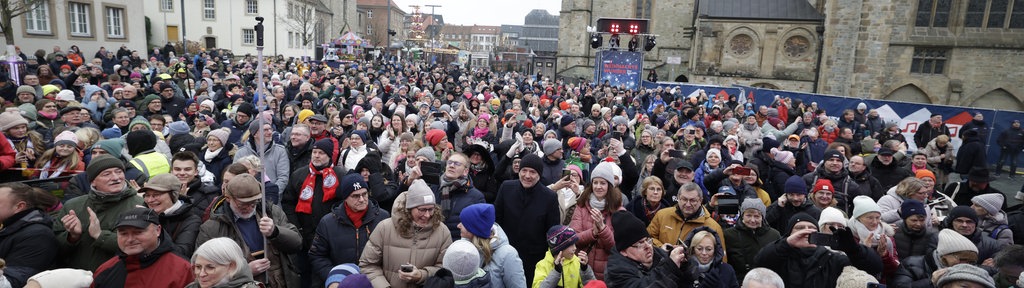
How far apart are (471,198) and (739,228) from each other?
232cm

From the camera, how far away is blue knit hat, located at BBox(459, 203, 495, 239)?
370cm

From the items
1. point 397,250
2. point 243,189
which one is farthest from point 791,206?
point 243,189

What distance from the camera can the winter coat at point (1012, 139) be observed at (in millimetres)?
13789

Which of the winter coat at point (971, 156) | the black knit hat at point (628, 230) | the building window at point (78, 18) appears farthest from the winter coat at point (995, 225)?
the building window at point (78, 18)

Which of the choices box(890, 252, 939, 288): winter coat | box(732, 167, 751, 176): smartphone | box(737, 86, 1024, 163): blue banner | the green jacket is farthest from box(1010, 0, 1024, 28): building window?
the green jacket

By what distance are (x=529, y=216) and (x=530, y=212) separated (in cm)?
4

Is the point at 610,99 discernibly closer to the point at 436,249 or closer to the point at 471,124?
the point at 471,124

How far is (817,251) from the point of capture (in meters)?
3.87

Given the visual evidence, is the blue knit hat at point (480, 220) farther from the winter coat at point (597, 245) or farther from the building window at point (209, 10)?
the building window at point (209, 10)

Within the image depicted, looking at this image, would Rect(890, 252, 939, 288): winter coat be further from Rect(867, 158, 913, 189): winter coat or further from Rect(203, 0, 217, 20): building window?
Rect(203, 0, 217, 20): building window

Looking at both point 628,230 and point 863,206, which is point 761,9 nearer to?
point 863,206

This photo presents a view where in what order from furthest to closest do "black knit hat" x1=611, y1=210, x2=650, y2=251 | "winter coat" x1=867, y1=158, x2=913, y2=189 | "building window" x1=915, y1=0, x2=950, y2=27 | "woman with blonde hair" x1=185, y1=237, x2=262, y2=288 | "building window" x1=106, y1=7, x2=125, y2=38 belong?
1. "building window" x1=915, y1=0, x2=950, y2=27
2. "building window" x1=106, y1=7, x2=125, y2=38
3. "winter coat" x1=867, y1=158, x2=913, y2=189
4. "black knit hat" x1=611, y1=210, x2=650, y2=251
5. "woman with blonde hair" x1=185, y1=237, x2=262, y2=288

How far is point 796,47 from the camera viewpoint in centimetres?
3309

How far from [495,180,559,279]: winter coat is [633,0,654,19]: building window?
1539 inches
